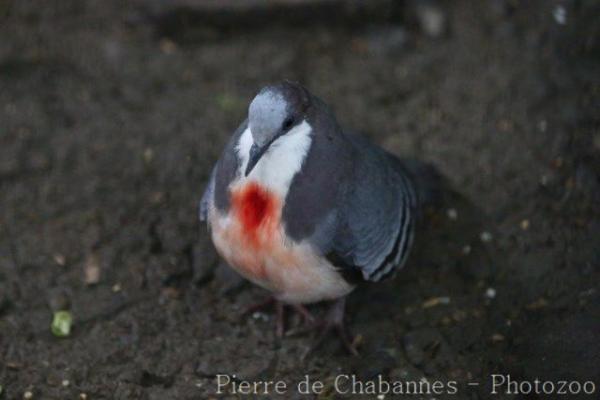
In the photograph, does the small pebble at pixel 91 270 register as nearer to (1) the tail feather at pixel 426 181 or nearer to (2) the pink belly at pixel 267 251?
(2) the pink belly at pixel 267 251

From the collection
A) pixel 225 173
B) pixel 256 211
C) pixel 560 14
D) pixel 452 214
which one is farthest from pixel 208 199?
pixel 560 14

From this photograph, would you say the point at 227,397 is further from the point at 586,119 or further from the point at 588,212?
the point at 586,119

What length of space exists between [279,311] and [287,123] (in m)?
1.10

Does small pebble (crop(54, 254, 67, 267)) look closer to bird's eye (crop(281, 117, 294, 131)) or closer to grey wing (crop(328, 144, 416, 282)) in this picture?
grey wing (crop(328, 144, 416, 282))

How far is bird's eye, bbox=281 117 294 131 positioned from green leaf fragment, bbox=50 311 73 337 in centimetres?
144

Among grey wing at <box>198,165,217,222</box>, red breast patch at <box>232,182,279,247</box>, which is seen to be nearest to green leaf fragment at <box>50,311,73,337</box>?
grey wing at <box>198,165,217,222</box>

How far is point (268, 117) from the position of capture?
11.2 feet

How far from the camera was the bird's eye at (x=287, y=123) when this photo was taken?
11.4ft

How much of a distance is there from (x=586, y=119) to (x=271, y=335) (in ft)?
6.32

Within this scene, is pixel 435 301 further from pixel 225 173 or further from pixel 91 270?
pixel 91 270

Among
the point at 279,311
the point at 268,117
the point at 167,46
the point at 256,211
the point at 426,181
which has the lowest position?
the point at 279,311

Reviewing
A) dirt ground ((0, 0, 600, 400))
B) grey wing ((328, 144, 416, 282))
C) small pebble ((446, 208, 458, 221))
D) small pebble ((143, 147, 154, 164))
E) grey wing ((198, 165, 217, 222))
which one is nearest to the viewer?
grey wing ((328, 144, 416, 282))

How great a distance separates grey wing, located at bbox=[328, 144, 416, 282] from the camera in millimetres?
3828

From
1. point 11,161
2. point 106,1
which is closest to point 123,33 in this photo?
point 106,1
